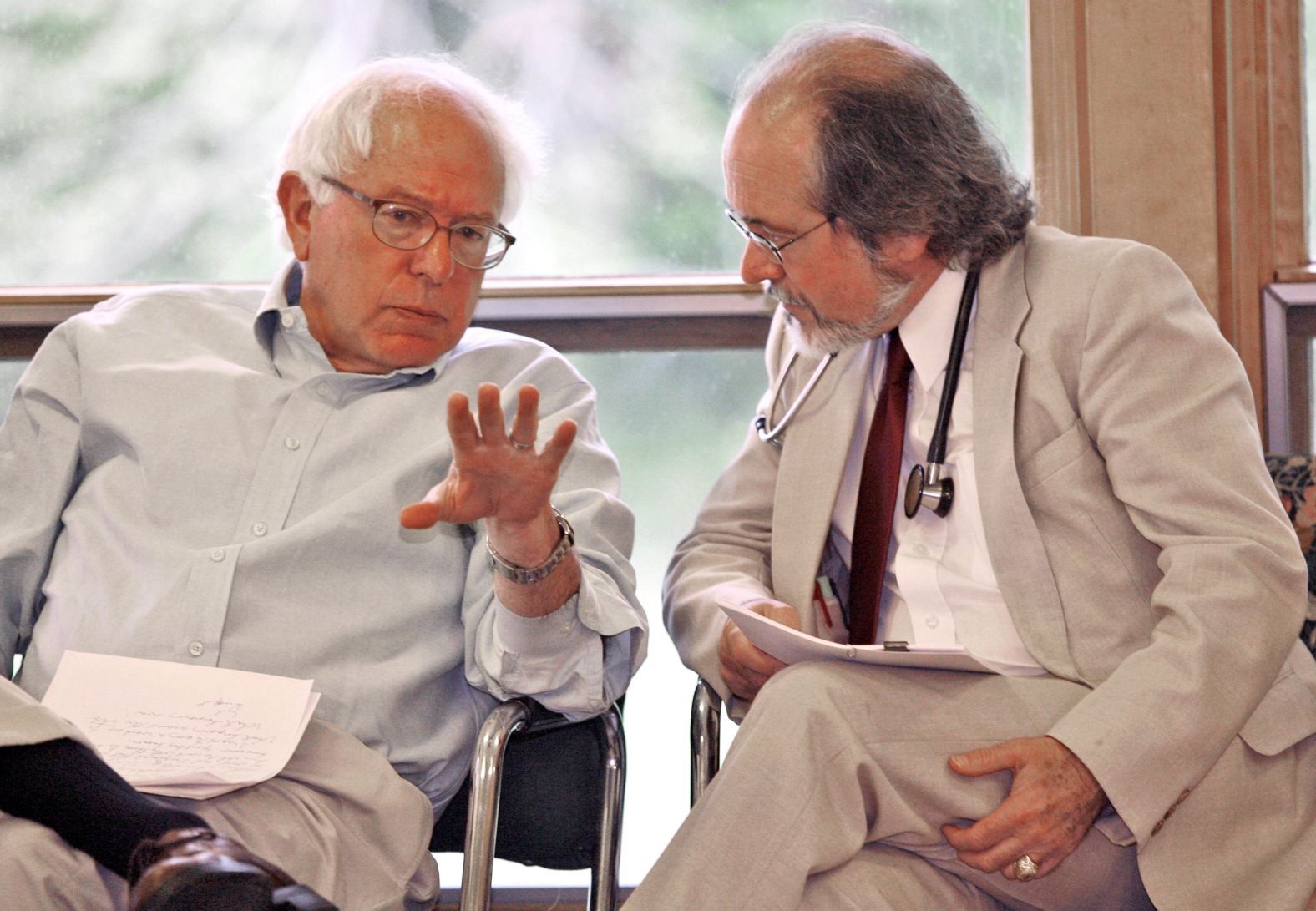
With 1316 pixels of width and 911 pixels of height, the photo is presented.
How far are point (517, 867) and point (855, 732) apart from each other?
1.41 meters

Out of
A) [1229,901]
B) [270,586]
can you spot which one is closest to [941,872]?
[1229,901]

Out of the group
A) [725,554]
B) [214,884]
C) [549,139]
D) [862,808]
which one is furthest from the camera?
[549,139]

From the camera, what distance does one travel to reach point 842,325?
2.13 m

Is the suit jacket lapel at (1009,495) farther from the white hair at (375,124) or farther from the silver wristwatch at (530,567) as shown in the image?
the white hair at (375,124)

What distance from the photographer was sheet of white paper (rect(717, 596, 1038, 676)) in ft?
5.19

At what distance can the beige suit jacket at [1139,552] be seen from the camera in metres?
1.63

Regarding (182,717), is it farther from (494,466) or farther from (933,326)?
(933,326)

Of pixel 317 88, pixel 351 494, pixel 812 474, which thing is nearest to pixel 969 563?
pixel 812 474

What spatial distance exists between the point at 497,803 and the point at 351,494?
543mm

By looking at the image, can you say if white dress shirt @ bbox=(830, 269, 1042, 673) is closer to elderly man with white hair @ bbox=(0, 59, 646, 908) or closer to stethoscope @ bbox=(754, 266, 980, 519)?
stethoscope @ bbox=(754, 266, 980, 519)

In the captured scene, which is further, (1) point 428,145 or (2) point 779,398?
(2) point 779,398

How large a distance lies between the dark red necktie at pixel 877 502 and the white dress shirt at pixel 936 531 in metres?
0.03

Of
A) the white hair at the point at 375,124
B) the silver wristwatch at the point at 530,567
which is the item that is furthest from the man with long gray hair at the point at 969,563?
the white hair at the point at 375,124

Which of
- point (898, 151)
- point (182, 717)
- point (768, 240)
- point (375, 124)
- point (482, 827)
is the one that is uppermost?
point (375, 124)
